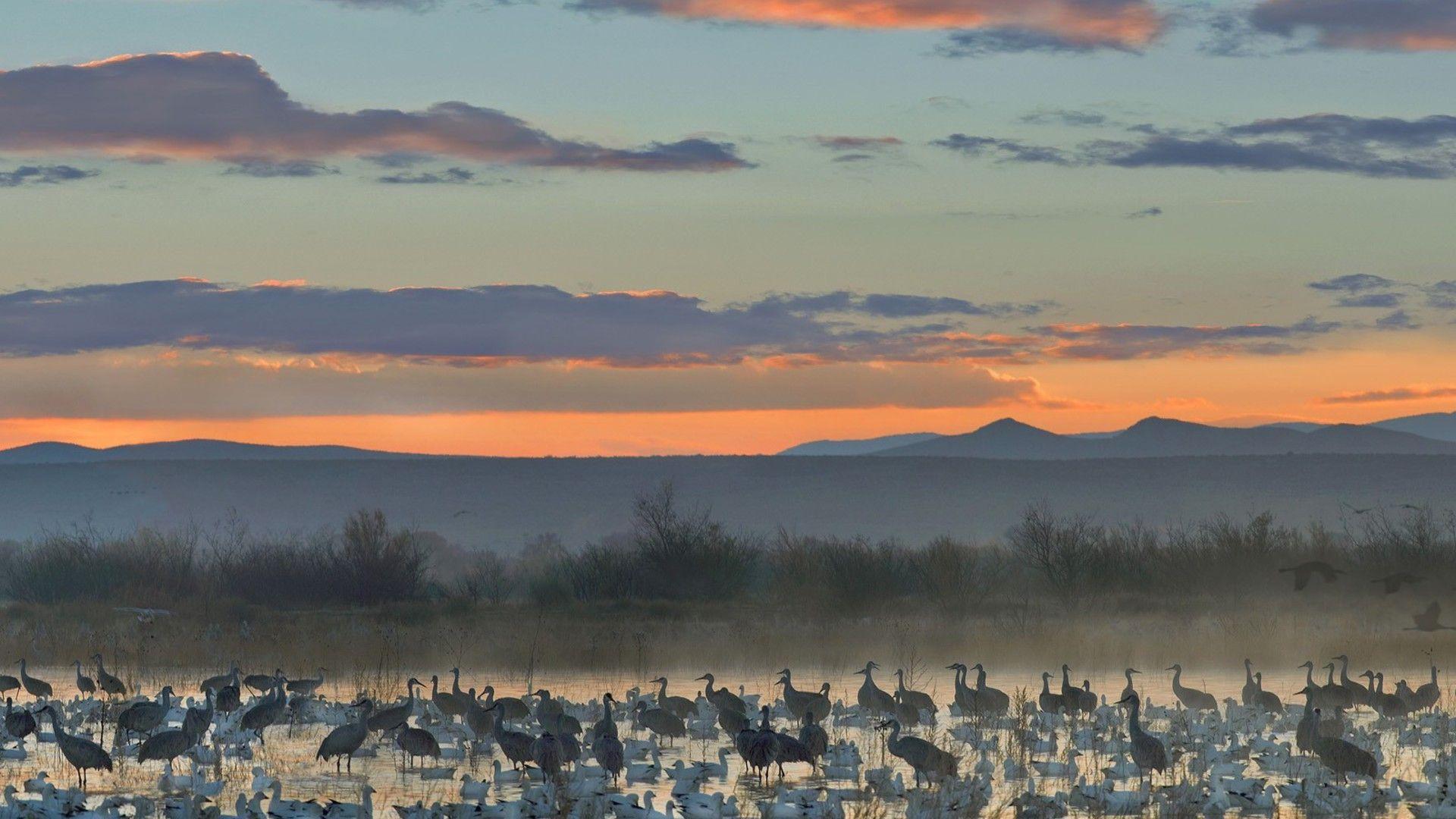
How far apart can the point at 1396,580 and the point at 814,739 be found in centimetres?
2727

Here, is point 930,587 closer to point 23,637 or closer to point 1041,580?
point 1041,580

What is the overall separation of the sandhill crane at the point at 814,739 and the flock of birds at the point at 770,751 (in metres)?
0.02

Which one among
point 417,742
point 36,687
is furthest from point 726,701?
point 36,687

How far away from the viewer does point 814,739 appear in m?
18.0

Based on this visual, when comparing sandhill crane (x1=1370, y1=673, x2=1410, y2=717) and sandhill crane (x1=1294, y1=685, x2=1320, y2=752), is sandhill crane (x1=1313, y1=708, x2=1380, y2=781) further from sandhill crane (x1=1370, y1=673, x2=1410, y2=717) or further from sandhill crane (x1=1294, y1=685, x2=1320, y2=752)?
sandhill crane (x1=1370, y1=673, x2=1410, y2=717)

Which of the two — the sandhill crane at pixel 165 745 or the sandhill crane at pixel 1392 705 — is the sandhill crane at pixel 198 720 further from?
the sandhill crane at pixel 1392 705

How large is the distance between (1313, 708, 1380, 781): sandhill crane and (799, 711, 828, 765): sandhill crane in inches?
193

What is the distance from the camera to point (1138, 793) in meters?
16.3

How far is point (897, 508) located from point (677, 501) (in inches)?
800

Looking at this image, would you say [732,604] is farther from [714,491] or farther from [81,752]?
[714,491]

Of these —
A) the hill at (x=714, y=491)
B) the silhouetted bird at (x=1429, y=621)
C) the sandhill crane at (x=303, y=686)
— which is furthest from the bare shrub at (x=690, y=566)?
the hill at (x=714, y=491)

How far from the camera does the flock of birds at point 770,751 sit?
15602 mm

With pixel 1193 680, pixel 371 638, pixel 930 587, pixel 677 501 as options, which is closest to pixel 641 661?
pixel 371 638

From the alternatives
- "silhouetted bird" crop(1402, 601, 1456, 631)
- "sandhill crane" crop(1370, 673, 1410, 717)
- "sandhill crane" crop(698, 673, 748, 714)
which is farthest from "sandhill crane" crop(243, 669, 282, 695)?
"silhouetted bird" crop(1402, 601, 1456, 631)
